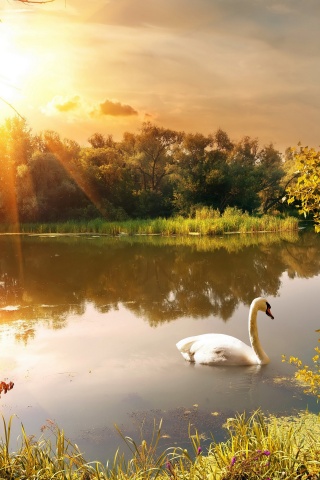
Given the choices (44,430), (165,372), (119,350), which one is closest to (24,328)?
(119,350)

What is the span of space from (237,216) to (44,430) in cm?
2362

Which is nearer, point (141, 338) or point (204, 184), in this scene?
point (141, 338)

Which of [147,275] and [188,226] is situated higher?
[188,226]

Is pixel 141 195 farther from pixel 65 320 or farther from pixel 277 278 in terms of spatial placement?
pixel 65 320

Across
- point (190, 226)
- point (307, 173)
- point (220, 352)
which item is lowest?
point (220, 352)

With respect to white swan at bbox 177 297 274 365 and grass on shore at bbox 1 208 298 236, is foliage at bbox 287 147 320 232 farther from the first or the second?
grass on shore at bbox 1 208 298 236

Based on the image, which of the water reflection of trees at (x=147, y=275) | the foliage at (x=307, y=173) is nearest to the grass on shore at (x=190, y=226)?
the water reflection of trees at (x=147, y=275)

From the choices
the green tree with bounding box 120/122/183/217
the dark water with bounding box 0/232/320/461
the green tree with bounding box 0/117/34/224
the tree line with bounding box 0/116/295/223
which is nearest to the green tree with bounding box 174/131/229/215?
the tree line with bounding box 0/116/295/223

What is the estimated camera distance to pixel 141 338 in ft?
25.8

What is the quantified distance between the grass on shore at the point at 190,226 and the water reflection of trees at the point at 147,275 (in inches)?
148

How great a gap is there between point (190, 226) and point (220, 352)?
2066 centimetres

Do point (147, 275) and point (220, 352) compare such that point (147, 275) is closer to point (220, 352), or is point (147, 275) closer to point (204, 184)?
point (220, 352)

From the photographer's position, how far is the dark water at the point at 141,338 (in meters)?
5.13

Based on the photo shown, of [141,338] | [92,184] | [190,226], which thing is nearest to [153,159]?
[92,184]
